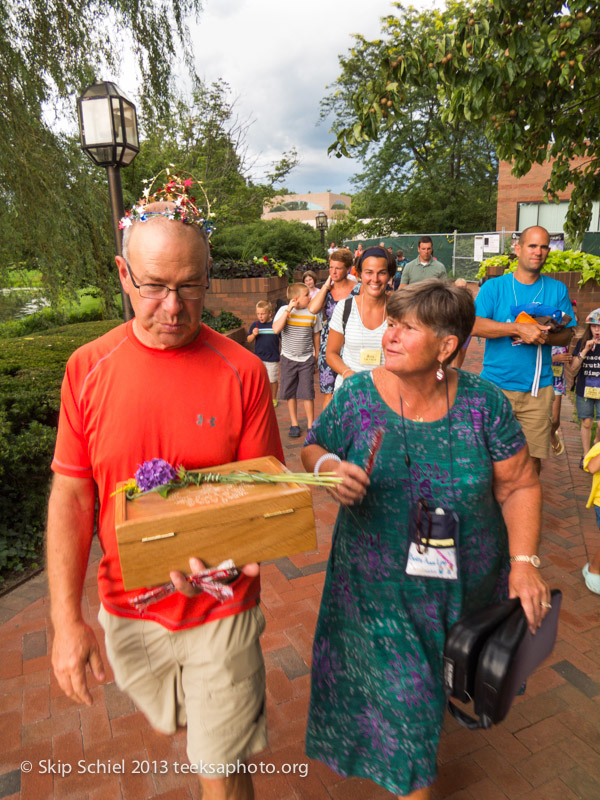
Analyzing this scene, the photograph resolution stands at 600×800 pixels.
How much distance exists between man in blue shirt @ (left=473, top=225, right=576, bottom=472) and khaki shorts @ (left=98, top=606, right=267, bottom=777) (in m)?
3.19

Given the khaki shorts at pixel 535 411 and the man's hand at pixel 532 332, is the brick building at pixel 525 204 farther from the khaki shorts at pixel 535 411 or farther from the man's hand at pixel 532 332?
the man's hand at pixel 532 332

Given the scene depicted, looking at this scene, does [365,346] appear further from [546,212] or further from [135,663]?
[546,212]

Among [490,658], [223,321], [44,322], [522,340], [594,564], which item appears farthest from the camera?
[44,322]

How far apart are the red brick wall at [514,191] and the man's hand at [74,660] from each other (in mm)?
27848

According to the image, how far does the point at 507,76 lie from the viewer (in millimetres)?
3939

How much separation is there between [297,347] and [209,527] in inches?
211

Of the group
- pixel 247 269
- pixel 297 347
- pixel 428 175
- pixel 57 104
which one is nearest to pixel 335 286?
pixel 297 347

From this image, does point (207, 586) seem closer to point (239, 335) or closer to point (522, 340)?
point (522, 340)

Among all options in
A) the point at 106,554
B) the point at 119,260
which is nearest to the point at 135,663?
the point at 106,554

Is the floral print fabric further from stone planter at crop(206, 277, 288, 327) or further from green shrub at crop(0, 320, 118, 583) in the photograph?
stone planter at crop(206, 277, 288, 327)

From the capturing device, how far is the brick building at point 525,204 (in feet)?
84.7

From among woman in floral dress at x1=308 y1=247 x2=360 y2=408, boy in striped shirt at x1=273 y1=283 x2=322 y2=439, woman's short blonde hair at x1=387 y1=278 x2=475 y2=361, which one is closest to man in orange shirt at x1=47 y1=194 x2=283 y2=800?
woman's short blonde hair at x1=387 y1=278 x2=475 y2=361

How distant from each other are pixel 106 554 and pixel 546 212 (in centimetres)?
2888

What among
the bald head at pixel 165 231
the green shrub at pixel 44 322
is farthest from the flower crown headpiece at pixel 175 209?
the green shrub at pixel 44 322
